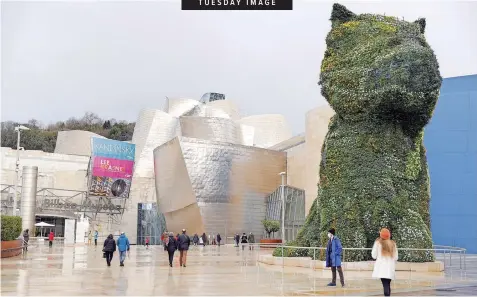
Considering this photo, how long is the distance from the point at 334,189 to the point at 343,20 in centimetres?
542

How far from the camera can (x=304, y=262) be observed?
669 inches

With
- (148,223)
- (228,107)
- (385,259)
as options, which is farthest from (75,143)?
(385,259)

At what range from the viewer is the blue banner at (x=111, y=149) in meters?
53.3

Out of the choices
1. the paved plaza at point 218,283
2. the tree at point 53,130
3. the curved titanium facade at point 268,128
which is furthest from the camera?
the tree at point 53,130

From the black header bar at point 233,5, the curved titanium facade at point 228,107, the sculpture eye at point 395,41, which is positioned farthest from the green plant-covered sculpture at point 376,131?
the curved titanium facade at point 228,107

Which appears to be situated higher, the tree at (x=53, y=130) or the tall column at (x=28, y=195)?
the tree at (x=53, y=130)

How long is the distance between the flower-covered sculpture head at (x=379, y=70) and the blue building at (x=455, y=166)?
55.7 ft

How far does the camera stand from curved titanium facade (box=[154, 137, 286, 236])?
46281mm

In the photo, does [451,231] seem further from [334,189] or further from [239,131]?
[239,131]

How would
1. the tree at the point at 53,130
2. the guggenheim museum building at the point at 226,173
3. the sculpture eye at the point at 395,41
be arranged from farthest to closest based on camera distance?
the tree at the point at 53,130 → the guggenheim museum building at the point at 226,173 → the sculpture eye at the point at 395,41

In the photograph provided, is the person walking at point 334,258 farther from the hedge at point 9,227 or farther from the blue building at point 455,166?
the blue building at point 455,166

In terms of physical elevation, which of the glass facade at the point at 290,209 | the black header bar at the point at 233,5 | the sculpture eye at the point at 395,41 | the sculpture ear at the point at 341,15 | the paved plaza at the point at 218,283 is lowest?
the paved plaza at the point at 218,283

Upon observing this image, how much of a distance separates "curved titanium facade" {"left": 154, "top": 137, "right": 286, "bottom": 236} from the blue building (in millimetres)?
19351

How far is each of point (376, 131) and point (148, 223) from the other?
43.2 m
